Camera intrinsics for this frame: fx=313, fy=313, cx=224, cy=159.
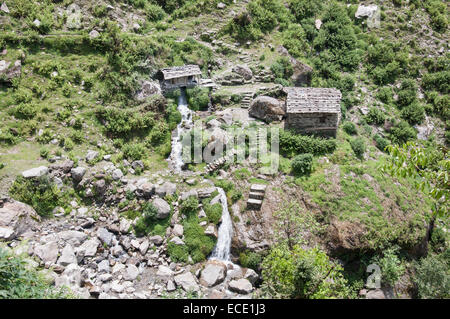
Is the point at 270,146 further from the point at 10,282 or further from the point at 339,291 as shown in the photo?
the point at 10,282

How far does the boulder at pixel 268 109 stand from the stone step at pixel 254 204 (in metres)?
9.70

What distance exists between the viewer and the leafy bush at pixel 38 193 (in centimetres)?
2269

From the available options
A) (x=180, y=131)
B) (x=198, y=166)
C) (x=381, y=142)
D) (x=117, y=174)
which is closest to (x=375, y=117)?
(x=381, y=142)

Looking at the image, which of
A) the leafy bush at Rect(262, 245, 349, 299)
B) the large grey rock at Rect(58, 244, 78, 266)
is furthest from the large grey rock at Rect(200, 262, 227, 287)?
the large grey rock at Rect(58, 244, 78, 266)

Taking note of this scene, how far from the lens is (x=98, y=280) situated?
21.3 meters

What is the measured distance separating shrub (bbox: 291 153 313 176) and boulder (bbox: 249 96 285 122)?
19.9 ft

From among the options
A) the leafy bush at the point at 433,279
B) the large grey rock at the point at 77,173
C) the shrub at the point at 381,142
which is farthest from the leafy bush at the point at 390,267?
the large grey rock at the point at 77,173

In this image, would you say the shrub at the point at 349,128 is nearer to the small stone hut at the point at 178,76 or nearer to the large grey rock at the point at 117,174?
the small stone hut at the point at 178,76

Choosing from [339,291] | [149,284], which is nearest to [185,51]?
[149,284]

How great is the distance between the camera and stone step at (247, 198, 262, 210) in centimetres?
2521

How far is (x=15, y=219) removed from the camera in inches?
834

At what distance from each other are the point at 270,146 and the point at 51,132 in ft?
62.8

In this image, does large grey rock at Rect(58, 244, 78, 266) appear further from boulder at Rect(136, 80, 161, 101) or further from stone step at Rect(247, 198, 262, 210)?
boulder at Rect(136, 80, 161, 101)

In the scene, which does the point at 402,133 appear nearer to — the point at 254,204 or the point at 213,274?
the point at 254,204
